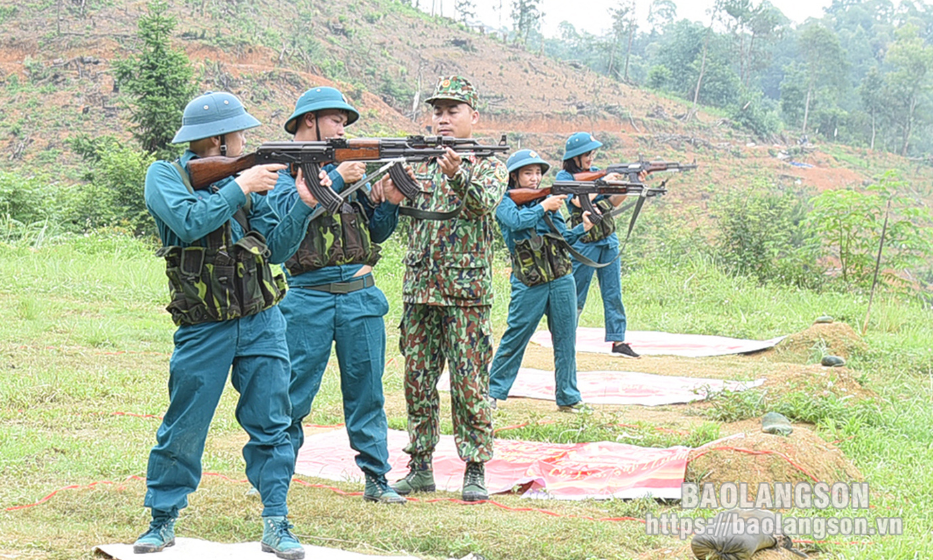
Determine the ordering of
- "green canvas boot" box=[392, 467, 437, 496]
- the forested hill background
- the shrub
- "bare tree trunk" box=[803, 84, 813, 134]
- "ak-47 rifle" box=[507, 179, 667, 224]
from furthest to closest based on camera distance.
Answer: "bare tree trunk" box=[803, 84, 813, 134], the forested hill background, the shrub, "ak-47 rifle" box=[507, 179, 667, 224], "green canvas boot" box=[392, 467, 437, 496]

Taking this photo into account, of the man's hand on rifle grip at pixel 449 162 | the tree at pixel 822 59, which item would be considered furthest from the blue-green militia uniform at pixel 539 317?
the tree at pixel 822 59

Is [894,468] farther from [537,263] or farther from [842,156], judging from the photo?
[842,156]

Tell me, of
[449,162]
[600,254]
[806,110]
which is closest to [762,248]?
[600,254]

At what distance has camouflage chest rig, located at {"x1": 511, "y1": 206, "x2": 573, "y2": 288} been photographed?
23.1 feet

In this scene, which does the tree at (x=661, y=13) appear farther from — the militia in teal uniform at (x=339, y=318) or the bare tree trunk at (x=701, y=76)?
the militia in teal uniform at (x=339, y=318)

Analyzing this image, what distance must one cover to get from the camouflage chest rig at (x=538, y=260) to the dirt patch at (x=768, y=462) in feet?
7.31

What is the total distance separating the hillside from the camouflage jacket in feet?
90.9

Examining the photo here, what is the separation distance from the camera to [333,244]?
185 inches

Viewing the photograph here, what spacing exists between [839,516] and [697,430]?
1.84 m

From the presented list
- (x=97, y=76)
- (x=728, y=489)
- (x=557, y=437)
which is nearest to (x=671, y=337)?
(x=557, y=437)

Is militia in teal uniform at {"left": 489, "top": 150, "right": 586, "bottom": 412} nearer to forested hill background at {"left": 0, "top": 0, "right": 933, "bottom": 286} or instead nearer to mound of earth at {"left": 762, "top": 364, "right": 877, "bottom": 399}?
mound of earth at {"left": 762, "top": 364, "right": 877, "bottom": 399}

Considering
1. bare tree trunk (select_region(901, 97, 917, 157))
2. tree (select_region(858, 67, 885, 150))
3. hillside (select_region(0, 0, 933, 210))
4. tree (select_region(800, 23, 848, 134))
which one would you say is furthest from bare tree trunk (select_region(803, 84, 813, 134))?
bare tree trunk (select_region(901, 97, 917, 157))

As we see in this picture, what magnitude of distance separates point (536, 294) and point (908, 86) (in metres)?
65.5

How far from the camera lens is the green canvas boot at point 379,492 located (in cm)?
476
